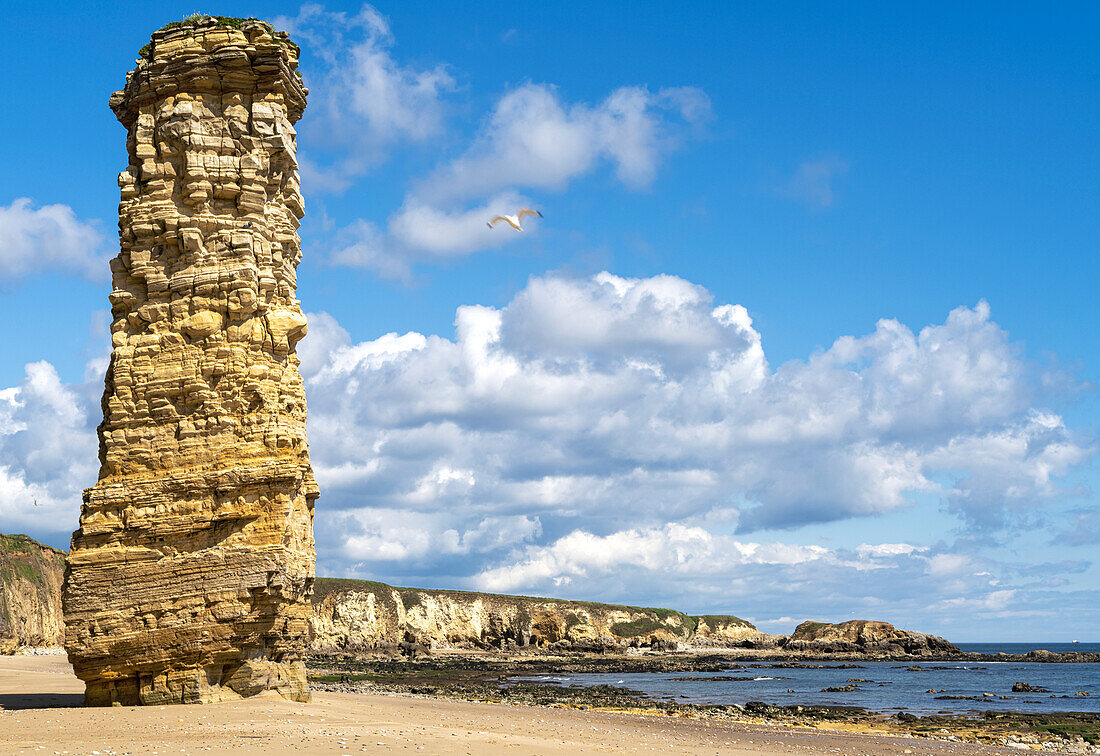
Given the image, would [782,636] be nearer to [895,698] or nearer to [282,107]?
[895,698]

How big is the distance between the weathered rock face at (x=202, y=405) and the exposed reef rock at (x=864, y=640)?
352ft

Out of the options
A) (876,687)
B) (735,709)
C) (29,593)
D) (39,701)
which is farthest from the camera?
(29,593)

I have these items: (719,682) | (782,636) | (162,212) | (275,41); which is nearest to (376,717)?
(162,212)

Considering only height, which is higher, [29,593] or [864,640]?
[29,593]

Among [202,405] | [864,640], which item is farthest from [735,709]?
[864,640]

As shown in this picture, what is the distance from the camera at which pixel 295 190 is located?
21453 millimetres

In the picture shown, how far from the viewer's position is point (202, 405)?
19.1m

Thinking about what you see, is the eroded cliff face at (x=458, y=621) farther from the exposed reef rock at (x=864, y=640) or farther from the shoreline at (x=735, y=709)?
the exposed reef rock at (x=864, y=640)

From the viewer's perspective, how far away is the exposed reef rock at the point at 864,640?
11612cm

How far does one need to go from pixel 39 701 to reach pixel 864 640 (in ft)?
377

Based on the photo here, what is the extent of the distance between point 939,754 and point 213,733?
17427 mm

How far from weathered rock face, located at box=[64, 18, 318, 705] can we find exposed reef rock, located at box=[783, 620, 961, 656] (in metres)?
107

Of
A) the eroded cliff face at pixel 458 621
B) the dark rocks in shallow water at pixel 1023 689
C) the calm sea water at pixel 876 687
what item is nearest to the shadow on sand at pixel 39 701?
the calm sea water at pixel 876 687

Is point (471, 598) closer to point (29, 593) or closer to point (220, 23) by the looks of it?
point (29, 593)
